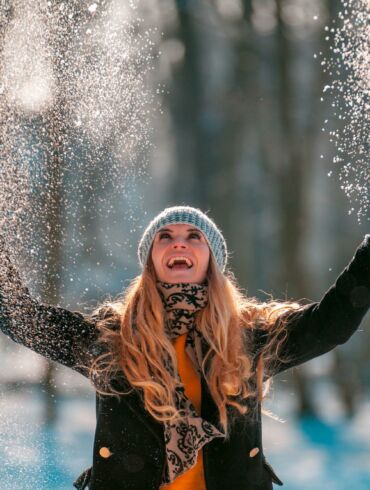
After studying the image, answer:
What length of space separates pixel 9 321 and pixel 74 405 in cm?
442

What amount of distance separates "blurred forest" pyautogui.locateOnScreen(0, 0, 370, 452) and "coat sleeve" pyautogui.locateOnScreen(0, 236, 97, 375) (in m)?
3.43

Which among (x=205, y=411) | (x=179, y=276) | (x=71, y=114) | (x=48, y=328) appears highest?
(x=71, y=114)

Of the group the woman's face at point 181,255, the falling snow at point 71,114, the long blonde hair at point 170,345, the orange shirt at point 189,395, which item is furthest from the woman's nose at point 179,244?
the falling snow at point 71,114

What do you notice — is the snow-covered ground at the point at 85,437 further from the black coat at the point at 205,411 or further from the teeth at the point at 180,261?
the teeth at the point at 180,261

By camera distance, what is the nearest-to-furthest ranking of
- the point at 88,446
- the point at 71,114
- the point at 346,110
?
the point at 88,446 < the point at 71,114 < the point at 346,110

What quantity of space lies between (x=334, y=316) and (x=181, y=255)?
0.50 metres

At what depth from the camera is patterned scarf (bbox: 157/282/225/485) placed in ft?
6.56

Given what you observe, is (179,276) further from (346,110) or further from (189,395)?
(346,110)

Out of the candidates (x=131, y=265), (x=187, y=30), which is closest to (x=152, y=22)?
(x=187, y=30)

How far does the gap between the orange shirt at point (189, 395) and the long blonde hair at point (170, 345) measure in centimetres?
6

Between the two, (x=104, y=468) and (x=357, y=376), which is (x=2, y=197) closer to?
(x=104, y=468)

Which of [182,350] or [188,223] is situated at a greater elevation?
[188,223]

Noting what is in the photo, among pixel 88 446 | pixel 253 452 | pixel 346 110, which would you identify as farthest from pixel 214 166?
pixel 253 452

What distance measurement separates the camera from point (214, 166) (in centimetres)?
820
